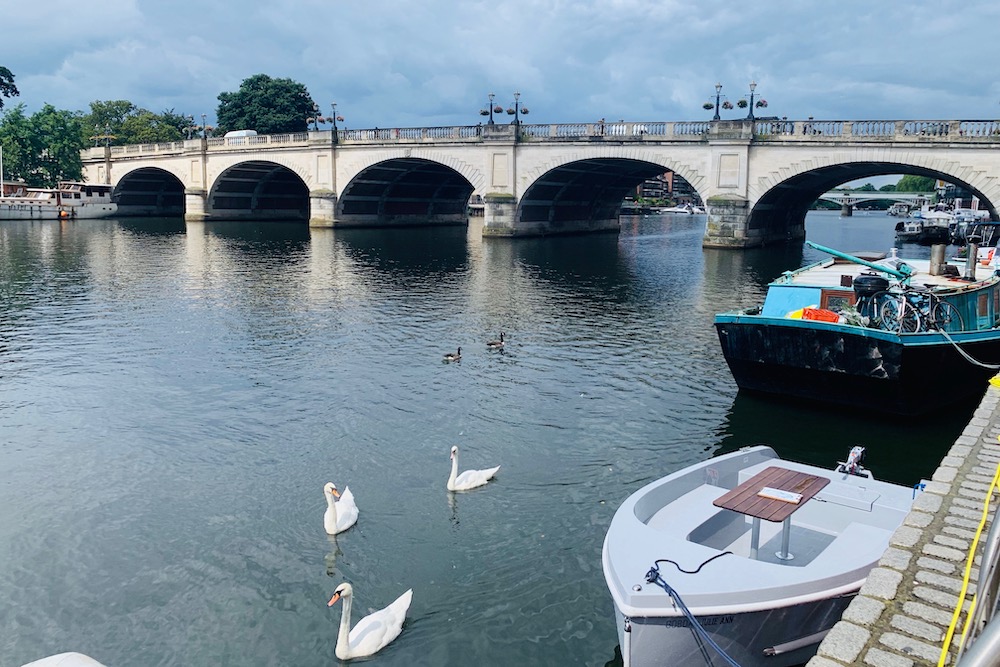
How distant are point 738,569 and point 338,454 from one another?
9.62 meters

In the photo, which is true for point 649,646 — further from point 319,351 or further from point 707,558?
point 319,351

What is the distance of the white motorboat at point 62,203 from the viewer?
8352 centimetres

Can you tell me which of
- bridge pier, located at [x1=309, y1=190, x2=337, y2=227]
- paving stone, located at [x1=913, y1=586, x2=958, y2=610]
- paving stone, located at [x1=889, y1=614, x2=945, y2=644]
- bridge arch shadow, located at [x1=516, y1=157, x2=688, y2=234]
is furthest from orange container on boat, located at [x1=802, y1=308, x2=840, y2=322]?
bridge pier, located at [x1=309, y1=190, x2=337, y2=227]

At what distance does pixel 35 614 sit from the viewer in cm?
1077

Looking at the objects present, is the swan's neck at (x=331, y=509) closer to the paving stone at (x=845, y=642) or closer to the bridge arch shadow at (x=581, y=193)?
the paving stone at (x=845, y=642)

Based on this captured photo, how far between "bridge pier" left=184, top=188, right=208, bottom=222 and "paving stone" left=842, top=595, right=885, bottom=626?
3584 inches

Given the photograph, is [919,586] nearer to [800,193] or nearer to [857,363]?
[857,363]

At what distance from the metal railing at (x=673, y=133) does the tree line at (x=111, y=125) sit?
18234mm

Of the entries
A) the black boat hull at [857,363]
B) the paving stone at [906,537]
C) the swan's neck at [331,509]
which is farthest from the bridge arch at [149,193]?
the paving stone at [906,537]

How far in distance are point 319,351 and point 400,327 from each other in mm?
4670

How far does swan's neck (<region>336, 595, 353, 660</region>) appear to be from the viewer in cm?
984

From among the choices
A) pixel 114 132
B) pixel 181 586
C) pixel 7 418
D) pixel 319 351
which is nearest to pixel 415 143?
pixel 319 351

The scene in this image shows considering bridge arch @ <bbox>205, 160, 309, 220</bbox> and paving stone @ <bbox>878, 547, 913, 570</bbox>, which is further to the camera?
bridge arch @ <bbox>205, 160, 309, 220</bbox>

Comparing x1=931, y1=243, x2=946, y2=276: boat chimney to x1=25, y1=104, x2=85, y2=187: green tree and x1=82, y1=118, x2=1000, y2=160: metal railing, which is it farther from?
x1=25, y1=104, x2=85, y2=187: green tree
